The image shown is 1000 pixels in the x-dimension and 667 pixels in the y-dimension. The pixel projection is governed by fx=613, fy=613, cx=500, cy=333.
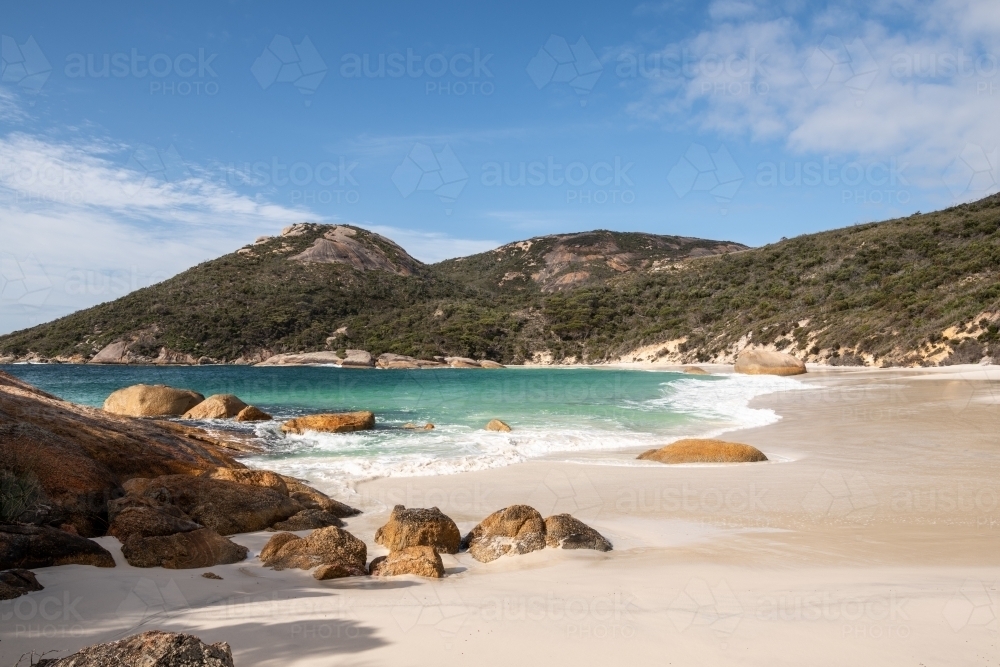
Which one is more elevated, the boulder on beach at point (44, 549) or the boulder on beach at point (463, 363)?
the boulder on beach at point (463, 363)

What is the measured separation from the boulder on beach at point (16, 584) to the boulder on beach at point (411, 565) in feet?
7.67

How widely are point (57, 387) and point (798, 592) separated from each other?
41.3 meters

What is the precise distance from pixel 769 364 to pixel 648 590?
36299 mm

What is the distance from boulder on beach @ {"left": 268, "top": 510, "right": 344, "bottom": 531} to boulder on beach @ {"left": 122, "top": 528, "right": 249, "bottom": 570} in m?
1.31

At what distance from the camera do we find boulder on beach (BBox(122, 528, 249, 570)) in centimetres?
494

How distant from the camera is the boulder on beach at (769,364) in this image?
36.5m

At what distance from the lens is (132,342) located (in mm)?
68562

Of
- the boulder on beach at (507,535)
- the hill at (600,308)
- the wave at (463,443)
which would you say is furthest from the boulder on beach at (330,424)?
the hill at (600,308)

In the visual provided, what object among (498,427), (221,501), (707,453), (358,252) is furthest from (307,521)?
(358,252)

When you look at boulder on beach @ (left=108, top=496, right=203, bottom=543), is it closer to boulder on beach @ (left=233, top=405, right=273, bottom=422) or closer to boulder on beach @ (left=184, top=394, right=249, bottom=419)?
boulder on beach @ (left=233, top=405, right=273, bottom=422)

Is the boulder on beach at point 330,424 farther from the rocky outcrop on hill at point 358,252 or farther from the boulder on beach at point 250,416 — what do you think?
the rocky outcrop on hill at point 358,252

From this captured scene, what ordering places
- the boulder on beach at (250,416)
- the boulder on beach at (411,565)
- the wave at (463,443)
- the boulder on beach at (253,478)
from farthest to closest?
1. the boulder on beach at (250,416)
2. the wave at (463,443)
3. the boulder on beach at (253,478)
4. the boulder on beach at (411,565)

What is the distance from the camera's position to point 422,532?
595cm

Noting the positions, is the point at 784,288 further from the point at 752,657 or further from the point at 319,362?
the point at 752,657
